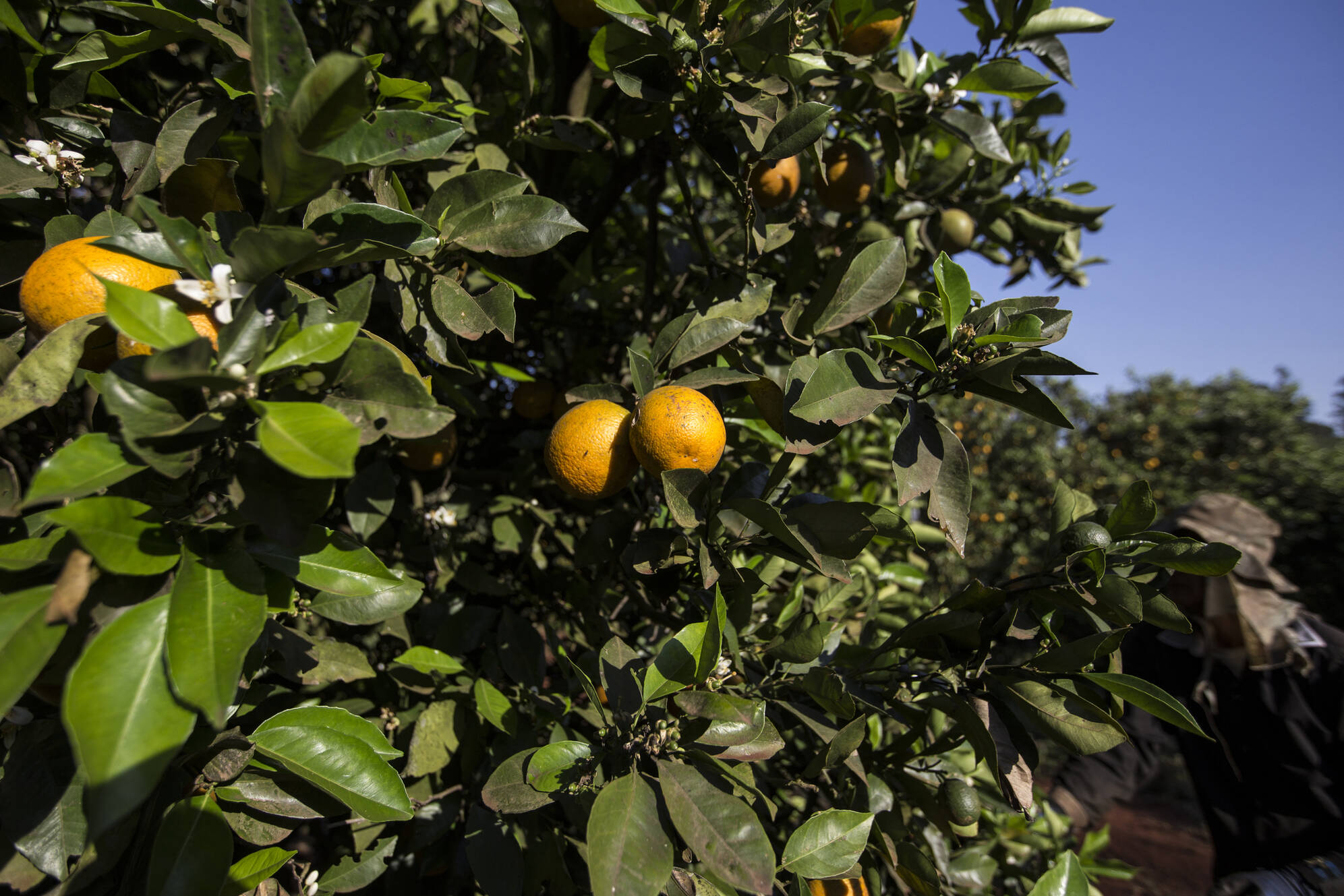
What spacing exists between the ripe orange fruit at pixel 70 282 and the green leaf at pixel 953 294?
1054mm

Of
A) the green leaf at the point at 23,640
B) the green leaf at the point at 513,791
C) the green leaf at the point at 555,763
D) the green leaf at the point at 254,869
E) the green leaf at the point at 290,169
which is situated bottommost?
the green leaf at the point at 254,869

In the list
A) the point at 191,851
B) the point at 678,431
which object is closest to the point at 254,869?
the point at 191,851

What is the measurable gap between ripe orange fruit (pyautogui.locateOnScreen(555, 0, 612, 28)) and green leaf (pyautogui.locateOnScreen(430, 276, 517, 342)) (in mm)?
787

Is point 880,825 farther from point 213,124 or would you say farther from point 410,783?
point 213,124

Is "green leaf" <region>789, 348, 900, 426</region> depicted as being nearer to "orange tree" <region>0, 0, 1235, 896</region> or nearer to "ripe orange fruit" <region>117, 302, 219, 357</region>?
"orange tree" <region>0, 0, 1235, 896</region>

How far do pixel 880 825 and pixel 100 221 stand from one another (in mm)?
1622

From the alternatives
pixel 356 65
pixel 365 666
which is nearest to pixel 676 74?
pixel 356 65

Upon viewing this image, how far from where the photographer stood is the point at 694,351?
112cm

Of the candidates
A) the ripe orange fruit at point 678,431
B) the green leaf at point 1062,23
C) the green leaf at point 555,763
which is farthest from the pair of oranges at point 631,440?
the green leaf at point 1062,23

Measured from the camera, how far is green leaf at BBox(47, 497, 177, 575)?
0.61m

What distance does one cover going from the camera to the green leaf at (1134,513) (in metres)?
1.08

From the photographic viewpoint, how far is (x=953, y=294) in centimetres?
100

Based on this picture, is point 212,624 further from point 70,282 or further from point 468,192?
point 468,192

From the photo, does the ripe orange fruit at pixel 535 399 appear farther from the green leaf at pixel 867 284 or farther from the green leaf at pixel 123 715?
the green leaf at pixel 123 715
